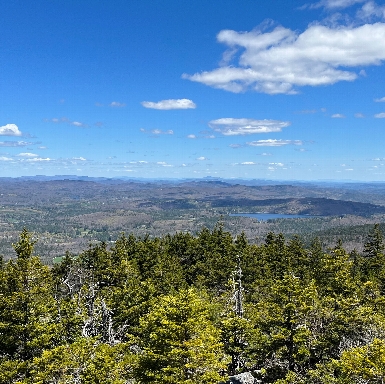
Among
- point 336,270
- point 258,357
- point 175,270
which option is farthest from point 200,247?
point 258,357

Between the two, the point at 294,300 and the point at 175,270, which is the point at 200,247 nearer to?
the point at 175,270

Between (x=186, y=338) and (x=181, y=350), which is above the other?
(x=186, y=338)

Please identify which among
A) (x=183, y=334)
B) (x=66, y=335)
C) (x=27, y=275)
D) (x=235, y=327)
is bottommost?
(x=66, y=335)

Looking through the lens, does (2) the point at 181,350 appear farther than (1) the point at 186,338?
No

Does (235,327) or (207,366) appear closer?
(207,366)

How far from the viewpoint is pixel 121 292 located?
125ft

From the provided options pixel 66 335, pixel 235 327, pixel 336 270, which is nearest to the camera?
pixel 235 327

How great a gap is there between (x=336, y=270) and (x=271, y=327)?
19314mm

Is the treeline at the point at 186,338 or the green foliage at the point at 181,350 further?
the treeline at the point at 186,338

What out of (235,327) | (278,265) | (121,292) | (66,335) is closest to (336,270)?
(278,265)

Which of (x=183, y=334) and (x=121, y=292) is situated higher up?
(x=183, y=334)

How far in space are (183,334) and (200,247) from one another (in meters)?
40.1

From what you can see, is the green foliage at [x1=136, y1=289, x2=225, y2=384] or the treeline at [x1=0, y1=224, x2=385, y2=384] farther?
the treeline at [x1=0, y1=224, x2=385, y2=384]

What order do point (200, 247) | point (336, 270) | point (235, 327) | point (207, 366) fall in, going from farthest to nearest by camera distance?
1. point (200, 247)
2. point (336, 270)
3. point (235, 327)
4. point (207, 366)
